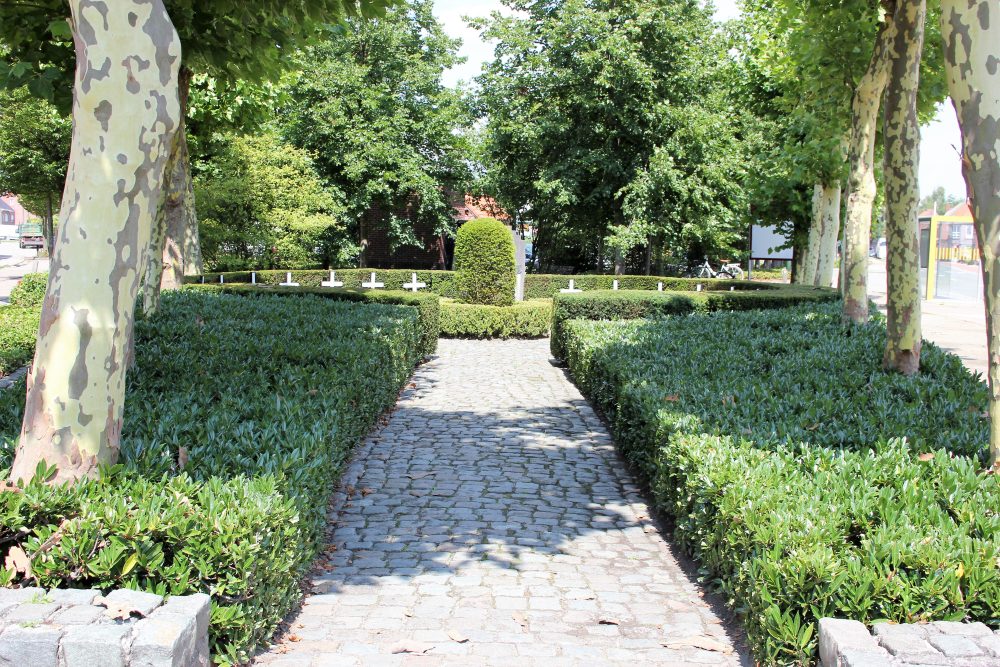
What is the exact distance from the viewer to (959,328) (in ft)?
66.8

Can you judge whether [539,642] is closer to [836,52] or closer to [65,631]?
[65,631]

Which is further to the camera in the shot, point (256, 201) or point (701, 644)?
point (256, 201)

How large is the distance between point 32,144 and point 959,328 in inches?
981

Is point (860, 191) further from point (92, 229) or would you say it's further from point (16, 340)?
point (16, 340)

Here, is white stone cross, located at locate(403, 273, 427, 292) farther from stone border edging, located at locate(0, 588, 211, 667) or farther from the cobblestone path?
stone border edging, located at locate(0, 588, 211, 667)

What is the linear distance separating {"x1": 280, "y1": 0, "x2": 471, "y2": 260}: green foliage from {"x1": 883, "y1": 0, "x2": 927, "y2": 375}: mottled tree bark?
24.9 m

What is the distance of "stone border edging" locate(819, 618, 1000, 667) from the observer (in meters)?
2.78

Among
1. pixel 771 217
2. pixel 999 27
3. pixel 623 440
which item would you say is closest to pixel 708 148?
pixel 771 217

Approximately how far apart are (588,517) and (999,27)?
3974mm

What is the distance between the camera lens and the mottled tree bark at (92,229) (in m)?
3.74

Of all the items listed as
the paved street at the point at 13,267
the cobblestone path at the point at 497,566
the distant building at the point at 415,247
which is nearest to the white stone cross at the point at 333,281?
the distant building at the point at 415,247

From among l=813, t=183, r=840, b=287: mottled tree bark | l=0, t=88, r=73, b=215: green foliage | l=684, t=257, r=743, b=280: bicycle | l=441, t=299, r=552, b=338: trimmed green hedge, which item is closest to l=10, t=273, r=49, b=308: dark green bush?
l=0, t=88, r=73, b=215: green foliage

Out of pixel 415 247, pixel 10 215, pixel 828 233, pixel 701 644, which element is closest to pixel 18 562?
pixel 701 644

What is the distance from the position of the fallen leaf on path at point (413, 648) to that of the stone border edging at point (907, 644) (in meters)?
1.73
